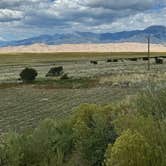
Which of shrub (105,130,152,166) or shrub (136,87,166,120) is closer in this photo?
shrub (105,130,152,166)

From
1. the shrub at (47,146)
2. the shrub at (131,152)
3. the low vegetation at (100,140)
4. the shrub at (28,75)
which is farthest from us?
the shrub at (28,75)

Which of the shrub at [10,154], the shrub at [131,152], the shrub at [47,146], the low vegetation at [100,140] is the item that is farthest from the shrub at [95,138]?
the shrub at [131,152]

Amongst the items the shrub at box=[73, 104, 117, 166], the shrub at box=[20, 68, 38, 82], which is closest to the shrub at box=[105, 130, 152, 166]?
the shrub at box=[73, 104, 117, 166]

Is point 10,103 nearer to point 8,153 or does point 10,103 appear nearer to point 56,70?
point 8,153

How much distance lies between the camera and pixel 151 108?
9.05m

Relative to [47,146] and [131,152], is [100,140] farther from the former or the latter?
[131,152]

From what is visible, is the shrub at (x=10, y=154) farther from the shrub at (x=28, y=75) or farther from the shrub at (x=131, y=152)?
the shrub at (x=28, y=75)

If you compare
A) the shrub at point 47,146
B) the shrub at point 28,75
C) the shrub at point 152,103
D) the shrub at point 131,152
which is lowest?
the shrub at point 28,75

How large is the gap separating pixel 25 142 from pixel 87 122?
1.87m

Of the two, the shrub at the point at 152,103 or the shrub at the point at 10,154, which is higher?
the shrub at the point at 152,103

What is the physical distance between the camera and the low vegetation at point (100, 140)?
6.29m

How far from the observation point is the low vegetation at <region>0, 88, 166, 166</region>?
6.29 m

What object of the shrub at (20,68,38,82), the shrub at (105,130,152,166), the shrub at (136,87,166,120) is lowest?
the shrub at (20,68,38,82)

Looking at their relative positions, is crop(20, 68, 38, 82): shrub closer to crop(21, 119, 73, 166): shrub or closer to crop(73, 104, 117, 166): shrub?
crop(21, 119, 73, 166): shrub
